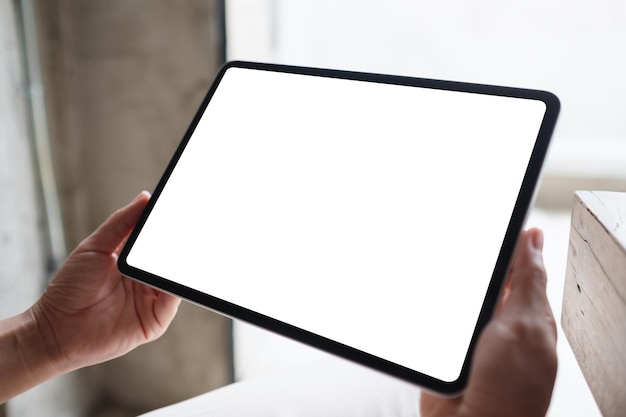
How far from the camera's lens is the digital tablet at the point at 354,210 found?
1.32 ft

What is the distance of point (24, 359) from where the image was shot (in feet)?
2.04

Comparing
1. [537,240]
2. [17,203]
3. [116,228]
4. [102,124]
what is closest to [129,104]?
[102,124]

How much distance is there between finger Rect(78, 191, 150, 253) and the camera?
614mm

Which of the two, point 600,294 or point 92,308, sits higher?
point 600,294

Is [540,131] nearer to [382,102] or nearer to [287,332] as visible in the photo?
[382,102]

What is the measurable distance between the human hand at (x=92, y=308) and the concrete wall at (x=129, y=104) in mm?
404

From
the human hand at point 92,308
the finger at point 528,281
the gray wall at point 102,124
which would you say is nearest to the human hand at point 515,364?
the finger at point 528,281

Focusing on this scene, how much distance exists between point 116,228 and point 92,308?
110 mm

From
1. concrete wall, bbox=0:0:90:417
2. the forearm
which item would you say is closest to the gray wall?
concrete wall, bbox=0:0:90:417

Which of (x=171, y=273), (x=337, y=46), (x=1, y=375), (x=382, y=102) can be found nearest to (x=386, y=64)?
(x=337, y=46)

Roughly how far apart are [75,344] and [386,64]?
2.28 feet

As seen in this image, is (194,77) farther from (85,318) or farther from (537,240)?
(537,240)

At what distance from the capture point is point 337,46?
Result: 37.5 inches

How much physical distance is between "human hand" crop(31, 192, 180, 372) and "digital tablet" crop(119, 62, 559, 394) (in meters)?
0.10
